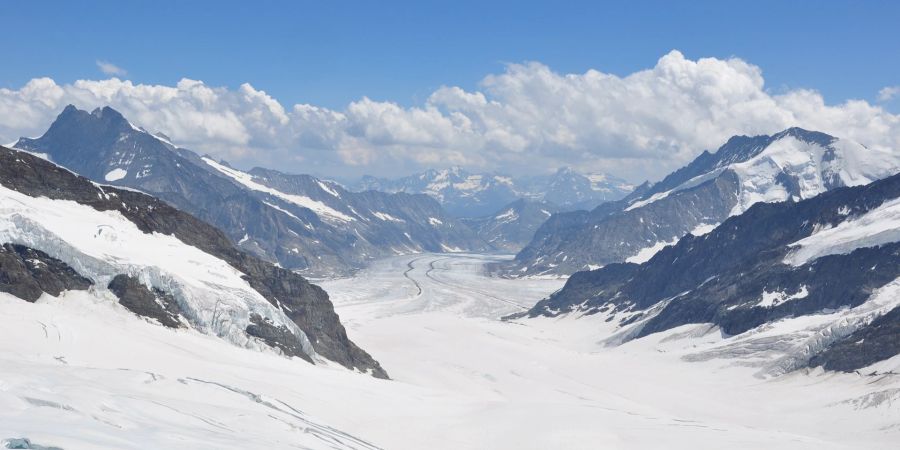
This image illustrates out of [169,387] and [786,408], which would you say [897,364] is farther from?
[169,387]

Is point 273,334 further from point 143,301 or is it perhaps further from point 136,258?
point 136,258

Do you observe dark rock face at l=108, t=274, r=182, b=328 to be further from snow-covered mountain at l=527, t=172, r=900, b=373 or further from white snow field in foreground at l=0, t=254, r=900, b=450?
snow-covered mountain at l=527, t=172, r=900, b=373

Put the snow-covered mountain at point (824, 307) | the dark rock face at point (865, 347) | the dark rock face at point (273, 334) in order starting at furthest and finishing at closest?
the snow-covered mountain at point (824, 307)
the dark rock face at point (865, 347)
the dark rock face at point (273, 334)

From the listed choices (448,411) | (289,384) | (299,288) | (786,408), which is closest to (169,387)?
(289,384)

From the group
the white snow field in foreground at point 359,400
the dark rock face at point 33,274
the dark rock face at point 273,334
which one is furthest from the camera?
the dark rock face at point 273,334

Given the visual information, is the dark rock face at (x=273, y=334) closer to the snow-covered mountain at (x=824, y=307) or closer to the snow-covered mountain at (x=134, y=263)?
the snow-covered mountain at (x=134, y=263)

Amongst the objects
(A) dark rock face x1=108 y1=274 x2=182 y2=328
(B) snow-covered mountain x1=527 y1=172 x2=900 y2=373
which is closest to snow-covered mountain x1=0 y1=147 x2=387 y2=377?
(A) dark rock face x1=108 y1=274 x2=182 y2=328

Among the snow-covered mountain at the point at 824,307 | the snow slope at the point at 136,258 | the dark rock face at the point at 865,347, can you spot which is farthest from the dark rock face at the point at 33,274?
the snow-covered mountain at the point at 824,307
